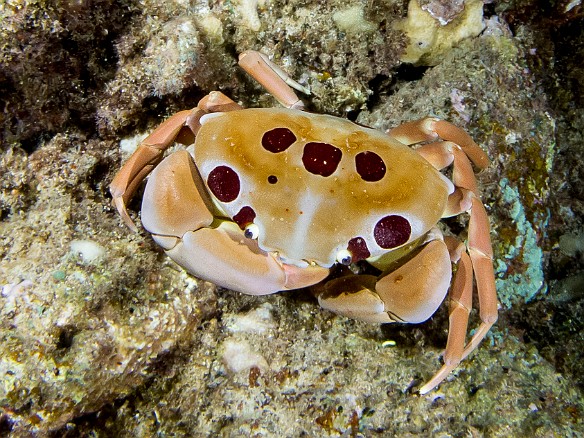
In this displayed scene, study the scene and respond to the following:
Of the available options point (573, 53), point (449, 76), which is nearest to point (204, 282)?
point (449, 76)

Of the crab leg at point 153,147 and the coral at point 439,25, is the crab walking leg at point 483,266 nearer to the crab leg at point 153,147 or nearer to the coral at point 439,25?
the coral at point 439,25

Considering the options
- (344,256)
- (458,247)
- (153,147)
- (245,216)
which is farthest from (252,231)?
(458,247)

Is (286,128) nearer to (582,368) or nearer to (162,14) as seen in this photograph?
(162,14)

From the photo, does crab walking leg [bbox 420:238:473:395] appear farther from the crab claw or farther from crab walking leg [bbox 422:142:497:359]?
the crab claw

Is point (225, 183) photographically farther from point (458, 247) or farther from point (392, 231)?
point (458, 247)

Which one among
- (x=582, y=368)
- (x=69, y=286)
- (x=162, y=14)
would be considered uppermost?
(x=162, y=14)

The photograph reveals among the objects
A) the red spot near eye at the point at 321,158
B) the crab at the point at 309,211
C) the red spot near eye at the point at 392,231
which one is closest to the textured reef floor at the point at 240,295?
the crab at the point at 309,211

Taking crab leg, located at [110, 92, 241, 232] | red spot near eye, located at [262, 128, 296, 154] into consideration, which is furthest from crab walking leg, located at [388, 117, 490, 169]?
crab leg, located at [110, 92, 241, 232]
